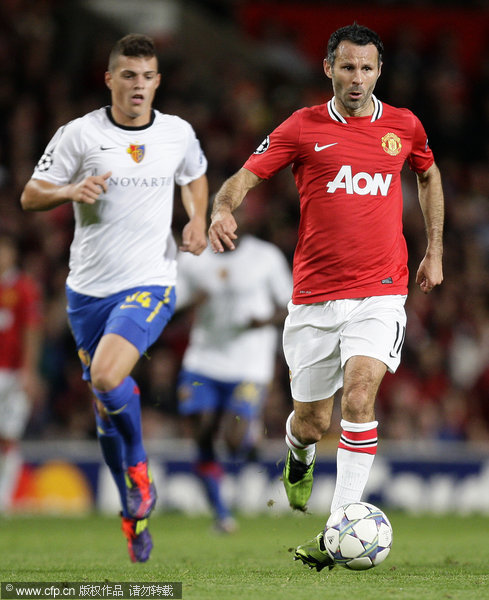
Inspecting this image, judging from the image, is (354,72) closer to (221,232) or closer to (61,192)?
(221,232)

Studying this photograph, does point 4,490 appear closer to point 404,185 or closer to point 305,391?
point 305,391

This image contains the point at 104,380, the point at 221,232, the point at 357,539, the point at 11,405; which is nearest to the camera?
the point at 357,539

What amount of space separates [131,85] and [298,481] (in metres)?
2.57

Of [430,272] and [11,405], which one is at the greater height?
[430,272]

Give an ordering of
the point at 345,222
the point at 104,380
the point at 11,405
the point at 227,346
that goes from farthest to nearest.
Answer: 1. the point at 11,405
2. the point at 227,346
3. the point at 104,380
4. the point at 345,222

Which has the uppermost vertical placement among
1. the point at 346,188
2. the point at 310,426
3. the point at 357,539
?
the point at 346,188

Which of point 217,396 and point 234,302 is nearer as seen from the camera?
point 217,396

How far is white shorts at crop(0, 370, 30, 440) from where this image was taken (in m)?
11.4

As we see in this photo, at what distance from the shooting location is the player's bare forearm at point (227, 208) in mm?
5543

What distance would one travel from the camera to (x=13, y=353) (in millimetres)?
11656

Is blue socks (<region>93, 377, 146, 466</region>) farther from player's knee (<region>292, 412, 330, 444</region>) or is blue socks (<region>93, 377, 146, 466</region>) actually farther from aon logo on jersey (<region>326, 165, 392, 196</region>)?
aon logo on jersey (<region>326, 165, 392, 196</region>)

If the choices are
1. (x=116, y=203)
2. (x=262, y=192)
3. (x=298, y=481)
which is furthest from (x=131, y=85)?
(x=262, y=192)

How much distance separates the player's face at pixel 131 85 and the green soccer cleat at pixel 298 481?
227 cm

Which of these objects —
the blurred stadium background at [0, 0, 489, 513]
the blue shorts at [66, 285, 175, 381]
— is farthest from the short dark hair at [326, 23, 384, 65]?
the blurred stadium background at [0, 0, 489, 513]
